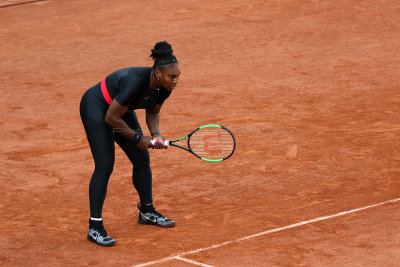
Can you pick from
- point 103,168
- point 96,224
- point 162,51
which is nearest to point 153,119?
point 103,168

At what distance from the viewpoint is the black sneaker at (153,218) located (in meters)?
7.72

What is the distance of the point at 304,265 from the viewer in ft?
21.7

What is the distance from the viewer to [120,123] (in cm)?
701

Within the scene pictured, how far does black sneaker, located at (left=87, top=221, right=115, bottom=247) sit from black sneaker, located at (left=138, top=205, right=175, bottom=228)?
0.60 meters

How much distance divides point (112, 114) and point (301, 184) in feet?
9.31

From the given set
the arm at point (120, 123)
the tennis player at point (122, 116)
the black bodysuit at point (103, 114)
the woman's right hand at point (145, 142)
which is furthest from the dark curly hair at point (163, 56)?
the woman's right hand at point (145, 142)

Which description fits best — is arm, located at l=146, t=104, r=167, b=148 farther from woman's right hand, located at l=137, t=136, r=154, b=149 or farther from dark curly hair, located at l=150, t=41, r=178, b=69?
dark curly hair, located at l=150, t=41, r=178, b=69

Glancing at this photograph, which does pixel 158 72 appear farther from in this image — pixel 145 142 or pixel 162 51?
pixel 145 142

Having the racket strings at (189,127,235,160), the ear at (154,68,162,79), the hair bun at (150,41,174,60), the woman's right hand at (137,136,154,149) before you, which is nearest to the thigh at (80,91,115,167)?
the woman's right hand at (137,136,154,149)

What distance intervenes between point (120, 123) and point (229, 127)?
13.4ft

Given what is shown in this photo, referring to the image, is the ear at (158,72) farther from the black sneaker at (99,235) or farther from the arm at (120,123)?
the black sneaker at (99,235)

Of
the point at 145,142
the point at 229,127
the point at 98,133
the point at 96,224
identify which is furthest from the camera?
the point at 229,127

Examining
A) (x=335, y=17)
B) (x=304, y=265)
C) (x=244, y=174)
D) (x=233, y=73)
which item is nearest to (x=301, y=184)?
(x=244, y=174)

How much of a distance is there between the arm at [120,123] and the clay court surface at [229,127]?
101 centimetres
